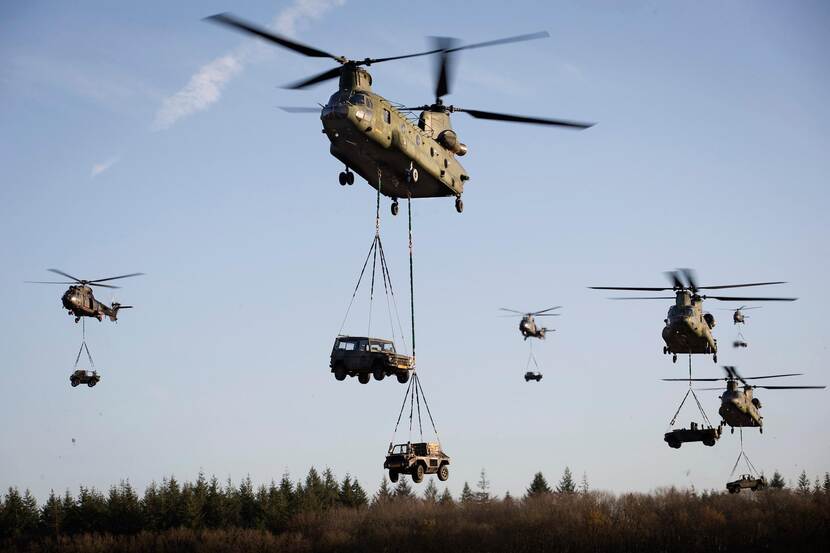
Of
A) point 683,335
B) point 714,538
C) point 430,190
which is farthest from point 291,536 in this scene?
point 430,190

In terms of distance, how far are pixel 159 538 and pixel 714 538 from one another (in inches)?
1953

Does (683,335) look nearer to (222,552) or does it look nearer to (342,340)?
(342,340)

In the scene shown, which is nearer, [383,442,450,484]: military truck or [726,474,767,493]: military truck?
[383,442,450,484]: military truck

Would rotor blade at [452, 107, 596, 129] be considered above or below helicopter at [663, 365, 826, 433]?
above

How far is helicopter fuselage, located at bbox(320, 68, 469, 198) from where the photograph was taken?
34.9 m

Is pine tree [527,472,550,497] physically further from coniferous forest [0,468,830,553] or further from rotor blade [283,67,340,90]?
rotor blade [283,67,340,90]

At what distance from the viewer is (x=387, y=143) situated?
3619 centimetres

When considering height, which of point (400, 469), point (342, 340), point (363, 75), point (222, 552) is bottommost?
point (222, 552)

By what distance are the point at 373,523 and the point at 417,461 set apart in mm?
72829

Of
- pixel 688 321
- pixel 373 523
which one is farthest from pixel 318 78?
pixel 373 523

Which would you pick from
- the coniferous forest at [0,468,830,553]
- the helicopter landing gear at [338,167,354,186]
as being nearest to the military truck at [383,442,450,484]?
the helicopter landing gear at [338,167,354,186]

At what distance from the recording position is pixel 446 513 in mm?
109688

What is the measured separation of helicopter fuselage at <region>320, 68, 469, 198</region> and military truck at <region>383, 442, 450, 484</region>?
9.28 metres

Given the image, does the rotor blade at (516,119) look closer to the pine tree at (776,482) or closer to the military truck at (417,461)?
the military truck at (417,461)
